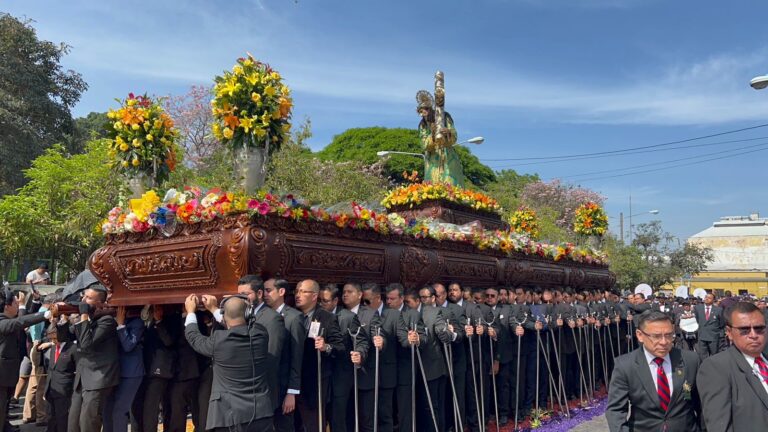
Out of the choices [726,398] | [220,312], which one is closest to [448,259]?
[220,312]

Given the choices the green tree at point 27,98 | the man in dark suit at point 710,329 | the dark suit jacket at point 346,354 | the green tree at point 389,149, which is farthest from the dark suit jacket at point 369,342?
the green tree at point 389,149

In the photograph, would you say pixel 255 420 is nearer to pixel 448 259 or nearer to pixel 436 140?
pixel 448 259

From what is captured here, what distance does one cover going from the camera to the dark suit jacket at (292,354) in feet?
18.8

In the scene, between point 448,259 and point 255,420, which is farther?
point 448,259

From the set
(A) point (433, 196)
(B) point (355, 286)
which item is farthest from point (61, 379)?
(A) point (433, 196)

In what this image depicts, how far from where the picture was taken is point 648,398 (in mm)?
4176

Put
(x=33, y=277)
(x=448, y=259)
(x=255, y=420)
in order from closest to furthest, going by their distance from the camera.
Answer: (x=255, y=420) → (x=448, y=259) → (x=33, y=277)

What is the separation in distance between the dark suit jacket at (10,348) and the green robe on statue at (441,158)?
25.5 feet

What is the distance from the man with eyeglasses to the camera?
3729 mm

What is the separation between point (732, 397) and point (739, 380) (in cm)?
12

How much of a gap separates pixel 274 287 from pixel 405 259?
2.49m

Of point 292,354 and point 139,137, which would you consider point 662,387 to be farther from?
point 139,137

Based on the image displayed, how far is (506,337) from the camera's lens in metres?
9.36

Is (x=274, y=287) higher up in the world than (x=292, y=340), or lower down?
higher up
